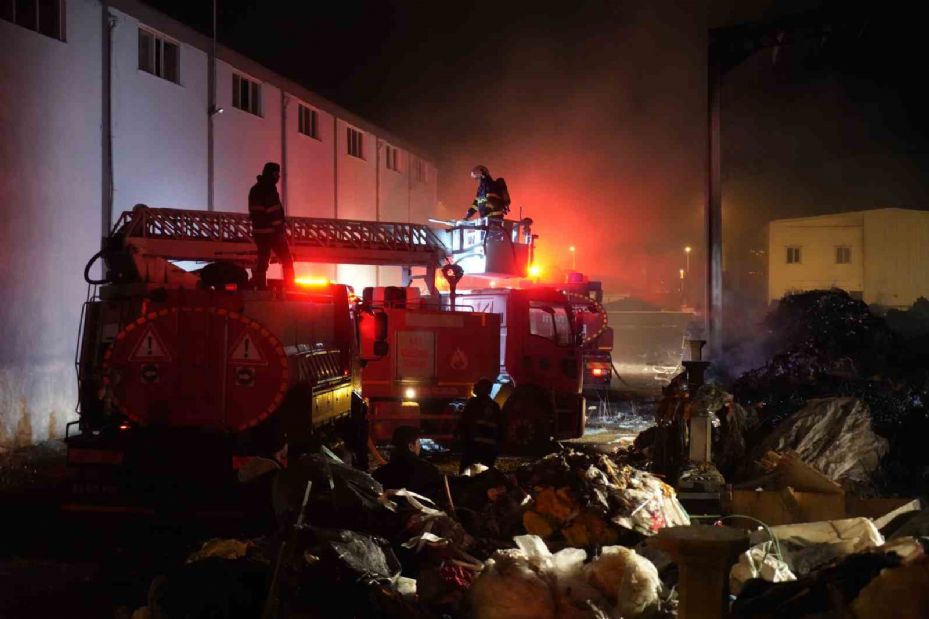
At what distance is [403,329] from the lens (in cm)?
1232

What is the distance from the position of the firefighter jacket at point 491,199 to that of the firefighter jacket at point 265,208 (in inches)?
273

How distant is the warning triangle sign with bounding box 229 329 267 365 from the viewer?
6.56 metres

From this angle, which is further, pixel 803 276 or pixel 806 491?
pixel 803 276

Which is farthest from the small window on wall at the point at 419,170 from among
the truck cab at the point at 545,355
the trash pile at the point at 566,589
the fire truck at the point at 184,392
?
the trash pile at the point at 566,589

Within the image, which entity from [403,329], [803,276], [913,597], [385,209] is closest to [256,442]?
[913,597]

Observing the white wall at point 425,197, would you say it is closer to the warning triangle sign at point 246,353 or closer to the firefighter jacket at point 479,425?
the firefighter jacket at point 479,425

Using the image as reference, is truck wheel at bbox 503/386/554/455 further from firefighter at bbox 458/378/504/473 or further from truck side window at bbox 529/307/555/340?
firefighter at bbox 458/378/504/473

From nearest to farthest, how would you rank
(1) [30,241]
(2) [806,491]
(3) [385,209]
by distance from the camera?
(2) [806,491], (1) [30,241], (3) [385,209]

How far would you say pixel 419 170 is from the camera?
113 feet

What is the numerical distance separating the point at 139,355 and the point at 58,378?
29.6ft

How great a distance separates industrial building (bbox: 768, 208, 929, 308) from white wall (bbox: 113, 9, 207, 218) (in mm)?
24055

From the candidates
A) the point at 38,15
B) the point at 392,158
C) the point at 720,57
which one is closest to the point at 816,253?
the point at 392,158

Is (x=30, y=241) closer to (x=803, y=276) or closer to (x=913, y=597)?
(x=913, y=597)

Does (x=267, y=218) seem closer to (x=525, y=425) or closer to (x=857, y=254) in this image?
(x=525, y=425)
